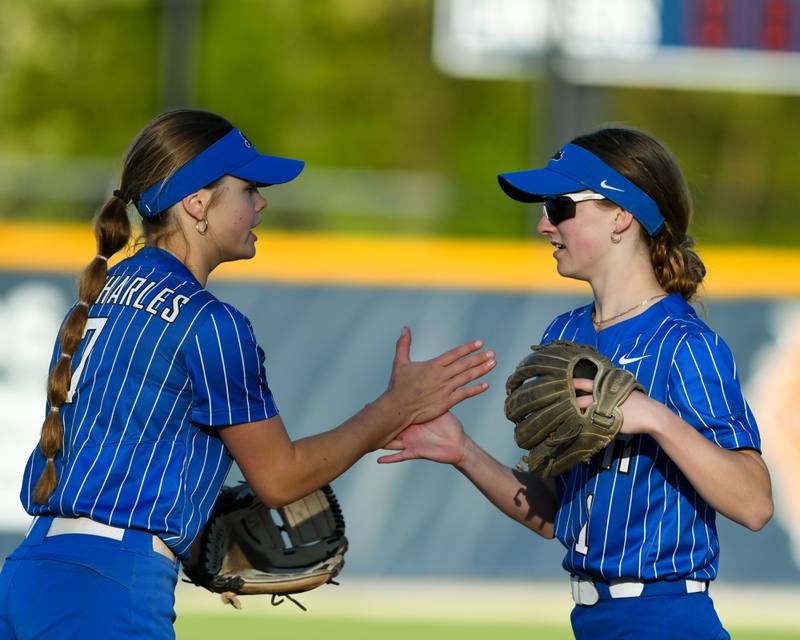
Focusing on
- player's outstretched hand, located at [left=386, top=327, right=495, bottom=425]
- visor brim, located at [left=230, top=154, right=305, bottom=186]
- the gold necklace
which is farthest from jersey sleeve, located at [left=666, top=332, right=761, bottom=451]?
visor brim, located at [left=230, top=154, right=305, bottom=186]

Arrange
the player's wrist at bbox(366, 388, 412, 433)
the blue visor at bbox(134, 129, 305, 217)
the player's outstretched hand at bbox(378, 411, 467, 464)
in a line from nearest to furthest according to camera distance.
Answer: the blue visor at bbox(134, 129, 305, 217) → the player's wrist at bbox(366, 388, 412, 433) → the player's outstretched hand at bbox(378, 411, 467, 464)

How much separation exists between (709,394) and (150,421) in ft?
4.02

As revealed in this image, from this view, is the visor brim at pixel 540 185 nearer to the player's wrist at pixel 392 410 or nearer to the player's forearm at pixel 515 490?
the player's wrist at pixel 392 410

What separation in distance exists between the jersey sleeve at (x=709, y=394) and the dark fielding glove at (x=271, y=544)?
106 centimetres

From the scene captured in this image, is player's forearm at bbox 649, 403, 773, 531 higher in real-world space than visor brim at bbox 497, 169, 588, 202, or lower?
lower

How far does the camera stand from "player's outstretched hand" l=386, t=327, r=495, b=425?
333 cm

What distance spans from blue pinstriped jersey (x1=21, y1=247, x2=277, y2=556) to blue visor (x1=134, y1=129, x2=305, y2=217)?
22 cm

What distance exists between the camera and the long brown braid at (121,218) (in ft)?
9.30

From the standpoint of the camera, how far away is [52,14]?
81.8ft

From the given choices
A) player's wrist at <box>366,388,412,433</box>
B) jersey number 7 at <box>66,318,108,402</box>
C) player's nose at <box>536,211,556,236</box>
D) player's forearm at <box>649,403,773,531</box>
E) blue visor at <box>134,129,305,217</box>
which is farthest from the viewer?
player's wrist at <box>366,388,412,433</box>

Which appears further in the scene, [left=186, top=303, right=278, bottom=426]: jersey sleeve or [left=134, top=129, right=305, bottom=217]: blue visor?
[left=134, top=129, right=305, bottom=217]: blue visor

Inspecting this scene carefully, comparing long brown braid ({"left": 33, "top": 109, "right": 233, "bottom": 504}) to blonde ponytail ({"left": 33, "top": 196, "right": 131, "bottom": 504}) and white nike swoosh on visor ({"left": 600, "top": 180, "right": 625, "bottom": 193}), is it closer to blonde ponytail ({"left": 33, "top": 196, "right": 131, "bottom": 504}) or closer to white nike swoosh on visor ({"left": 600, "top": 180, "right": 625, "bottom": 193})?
blonde ponytail ({"left": 33, "top": 196, "right": 131, "bottom": 504})

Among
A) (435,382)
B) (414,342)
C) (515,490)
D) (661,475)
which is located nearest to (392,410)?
(435,382)

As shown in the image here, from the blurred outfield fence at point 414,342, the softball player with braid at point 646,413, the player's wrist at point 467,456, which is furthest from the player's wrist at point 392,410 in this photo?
the blurred outfield fence at point 414,342
